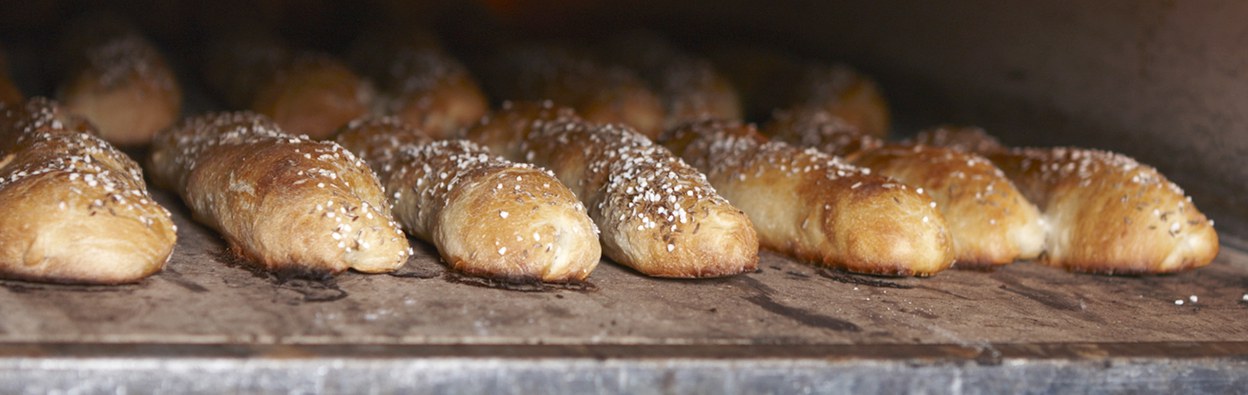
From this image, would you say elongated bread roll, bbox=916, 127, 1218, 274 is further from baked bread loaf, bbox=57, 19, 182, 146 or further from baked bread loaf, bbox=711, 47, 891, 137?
baked bread loaf, bbox=57, 19, 182, 146

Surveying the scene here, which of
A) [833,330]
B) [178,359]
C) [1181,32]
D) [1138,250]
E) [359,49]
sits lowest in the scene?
[178,359]

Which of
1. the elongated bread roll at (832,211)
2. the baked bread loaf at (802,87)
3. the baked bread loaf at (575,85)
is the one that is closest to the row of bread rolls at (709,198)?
the elongated bread roll at (832,211)

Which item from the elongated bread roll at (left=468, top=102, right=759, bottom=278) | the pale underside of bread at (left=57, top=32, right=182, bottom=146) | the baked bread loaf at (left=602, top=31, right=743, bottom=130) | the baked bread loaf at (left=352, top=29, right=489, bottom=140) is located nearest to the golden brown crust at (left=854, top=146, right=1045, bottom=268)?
the elongated bread roll at (left=468, top=102, right=759, bottom=278)

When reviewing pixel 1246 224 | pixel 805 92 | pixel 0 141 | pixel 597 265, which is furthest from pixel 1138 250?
pixel 0 141

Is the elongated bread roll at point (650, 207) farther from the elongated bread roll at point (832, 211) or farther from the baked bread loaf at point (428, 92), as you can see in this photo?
the baked bread loaf at point (428, 92)

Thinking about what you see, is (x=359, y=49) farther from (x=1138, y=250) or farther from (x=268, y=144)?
(x=1138, y=250)

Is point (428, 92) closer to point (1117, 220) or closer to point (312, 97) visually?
point (312, 97)
